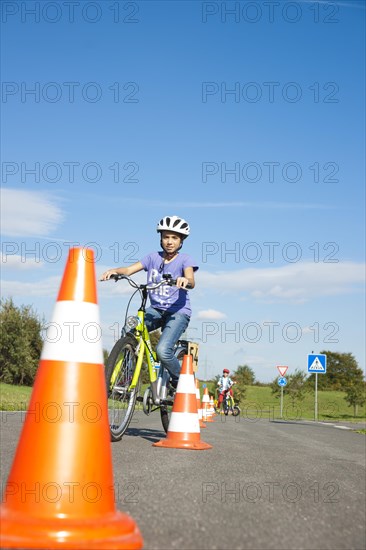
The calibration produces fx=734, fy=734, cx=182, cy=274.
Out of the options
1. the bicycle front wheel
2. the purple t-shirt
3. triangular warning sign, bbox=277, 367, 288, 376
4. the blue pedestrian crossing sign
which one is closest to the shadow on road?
the bicycle front wheel

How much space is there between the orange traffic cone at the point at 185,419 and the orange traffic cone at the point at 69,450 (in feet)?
13.8

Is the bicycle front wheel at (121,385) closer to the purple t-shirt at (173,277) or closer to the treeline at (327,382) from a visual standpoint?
the purple t-shirt at (173,277)

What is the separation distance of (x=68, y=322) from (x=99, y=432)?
0.54m

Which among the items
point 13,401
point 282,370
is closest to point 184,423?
point 13,401

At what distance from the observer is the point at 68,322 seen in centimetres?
345

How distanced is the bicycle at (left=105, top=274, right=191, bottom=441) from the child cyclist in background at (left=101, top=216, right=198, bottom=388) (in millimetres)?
168

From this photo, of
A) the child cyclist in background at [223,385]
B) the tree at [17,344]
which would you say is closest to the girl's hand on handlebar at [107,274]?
the child cyclist in background at [223,385]

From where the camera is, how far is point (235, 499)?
164 inches

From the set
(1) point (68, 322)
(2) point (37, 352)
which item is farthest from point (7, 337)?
(1) point (68, 322)

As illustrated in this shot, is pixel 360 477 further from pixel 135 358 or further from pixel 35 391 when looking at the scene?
pixel 35 391

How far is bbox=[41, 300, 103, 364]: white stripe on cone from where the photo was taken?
3.33 metres

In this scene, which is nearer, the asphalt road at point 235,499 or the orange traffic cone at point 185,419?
the asphalt road at point 235,499

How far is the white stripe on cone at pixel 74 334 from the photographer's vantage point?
3.33 m

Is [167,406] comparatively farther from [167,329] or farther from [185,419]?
[167,329]
